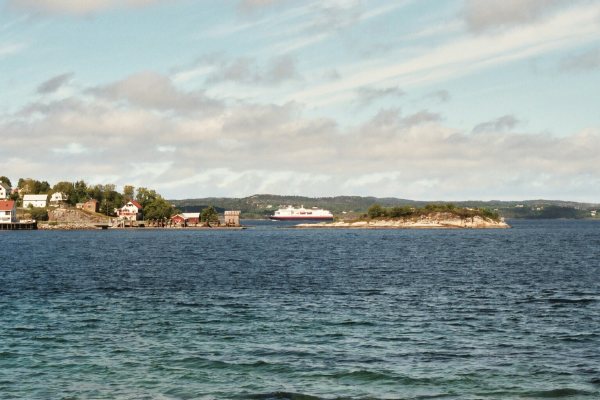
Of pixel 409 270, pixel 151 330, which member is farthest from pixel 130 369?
pixel 409 270

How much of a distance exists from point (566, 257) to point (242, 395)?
10054 centimetres

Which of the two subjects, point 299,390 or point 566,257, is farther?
point 566,257

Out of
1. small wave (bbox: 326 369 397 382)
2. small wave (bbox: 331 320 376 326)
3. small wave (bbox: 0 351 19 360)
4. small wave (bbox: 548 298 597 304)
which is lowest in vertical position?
small wave (bbox: 326 369 397 382)

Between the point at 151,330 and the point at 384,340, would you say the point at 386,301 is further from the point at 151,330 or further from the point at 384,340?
the point at 151,330

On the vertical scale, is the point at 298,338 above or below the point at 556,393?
above

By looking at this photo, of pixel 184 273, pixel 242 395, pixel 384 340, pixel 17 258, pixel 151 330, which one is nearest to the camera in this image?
pixel 242 395

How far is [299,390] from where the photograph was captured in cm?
2858

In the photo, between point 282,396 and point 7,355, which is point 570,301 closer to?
point 282,396

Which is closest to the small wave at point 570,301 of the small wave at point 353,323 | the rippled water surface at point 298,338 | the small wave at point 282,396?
the rippled water surface at point 298,338

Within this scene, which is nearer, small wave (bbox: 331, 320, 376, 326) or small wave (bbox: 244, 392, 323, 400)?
small wave (bbox: 244, 392, 323, 400)

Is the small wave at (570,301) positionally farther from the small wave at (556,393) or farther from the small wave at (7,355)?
Result: the small wave at (7,355)

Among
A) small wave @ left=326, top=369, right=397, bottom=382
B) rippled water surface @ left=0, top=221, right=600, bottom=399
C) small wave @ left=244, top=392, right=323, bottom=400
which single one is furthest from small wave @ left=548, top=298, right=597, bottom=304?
small wave @ left=244, top=392, right=323, bottom=400

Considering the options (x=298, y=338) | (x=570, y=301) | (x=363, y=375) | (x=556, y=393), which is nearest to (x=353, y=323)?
(x=298, y=338)

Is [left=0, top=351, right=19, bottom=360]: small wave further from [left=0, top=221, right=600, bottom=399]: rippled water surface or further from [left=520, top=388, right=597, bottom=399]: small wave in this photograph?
[left=520, top=388, right=597, bottom=399]: small wave
